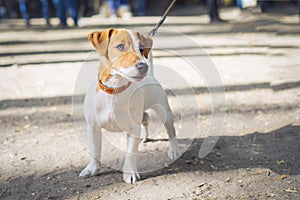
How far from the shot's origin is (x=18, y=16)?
701 inches

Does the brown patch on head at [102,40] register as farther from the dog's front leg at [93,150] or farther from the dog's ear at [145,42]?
the dog's front leg at [93,150]

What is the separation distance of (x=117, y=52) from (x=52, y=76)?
4523mm

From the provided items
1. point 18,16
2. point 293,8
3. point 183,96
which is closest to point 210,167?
point 183,96

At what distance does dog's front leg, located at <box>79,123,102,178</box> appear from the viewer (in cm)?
316

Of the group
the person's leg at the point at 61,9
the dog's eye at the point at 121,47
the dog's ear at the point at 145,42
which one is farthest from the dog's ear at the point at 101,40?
the person's leg at the point at 61,9

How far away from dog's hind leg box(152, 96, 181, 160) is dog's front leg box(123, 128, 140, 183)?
1.31 ft

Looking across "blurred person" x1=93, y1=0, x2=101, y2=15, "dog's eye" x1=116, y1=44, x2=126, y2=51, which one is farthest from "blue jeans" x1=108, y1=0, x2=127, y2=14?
"dog's eye" x1=116, y1=44, x2=126, y2=51

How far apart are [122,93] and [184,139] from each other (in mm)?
1334

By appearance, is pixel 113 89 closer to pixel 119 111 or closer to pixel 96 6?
pixel 119 111

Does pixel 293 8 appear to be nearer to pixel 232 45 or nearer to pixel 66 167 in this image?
pixel 232 45

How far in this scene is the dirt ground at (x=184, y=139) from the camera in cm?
311

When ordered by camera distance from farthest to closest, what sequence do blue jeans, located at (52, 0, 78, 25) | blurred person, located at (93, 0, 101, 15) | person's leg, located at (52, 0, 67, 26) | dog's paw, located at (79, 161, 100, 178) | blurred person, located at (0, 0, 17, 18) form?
1. blurred person, located at (93, 0, 101, 15)
2. blurred person, located at (0, 0, 17, 18)
3. person's leg, located at (52, 0, 67, 26)
4. blue jeans, located at (52, 0, 78, 25)
5. dog's paw, located at (79, 161, 100, 178)

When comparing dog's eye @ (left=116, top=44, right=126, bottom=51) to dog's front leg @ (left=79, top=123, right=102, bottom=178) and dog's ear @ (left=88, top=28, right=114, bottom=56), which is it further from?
dog's front leg @ (left=79, top=123, right=102, bottom=178)

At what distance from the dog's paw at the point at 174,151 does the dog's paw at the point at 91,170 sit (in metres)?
0.66
